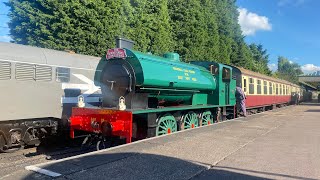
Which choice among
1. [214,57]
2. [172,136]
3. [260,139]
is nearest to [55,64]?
[172,136]

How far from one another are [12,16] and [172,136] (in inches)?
387

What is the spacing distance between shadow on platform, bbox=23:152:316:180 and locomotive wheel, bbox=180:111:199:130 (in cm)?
502

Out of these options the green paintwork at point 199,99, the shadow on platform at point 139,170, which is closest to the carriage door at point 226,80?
the green paintwork at point 199,99

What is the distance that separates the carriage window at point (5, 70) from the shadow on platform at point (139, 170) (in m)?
3.89

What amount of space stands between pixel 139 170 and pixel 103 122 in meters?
3.27

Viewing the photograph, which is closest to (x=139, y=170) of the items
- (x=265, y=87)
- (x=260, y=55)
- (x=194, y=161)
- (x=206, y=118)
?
(x=194, y=161)

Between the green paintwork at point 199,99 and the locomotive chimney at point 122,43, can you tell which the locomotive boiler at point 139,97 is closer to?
the green paintwork at point 199,99

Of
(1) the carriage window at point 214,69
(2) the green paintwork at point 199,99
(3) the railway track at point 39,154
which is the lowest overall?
(3) the railway track at point 39,154

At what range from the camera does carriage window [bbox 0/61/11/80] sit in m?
8.60

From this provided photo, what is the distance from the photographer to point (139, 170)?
5617mm

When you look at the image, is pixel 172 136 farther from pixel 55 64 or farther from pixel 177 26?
pixel 177 26

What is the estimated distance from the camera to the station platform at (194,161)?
540cm

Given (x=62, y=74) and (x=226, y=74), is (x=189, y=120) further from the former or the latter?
(x=62, y=74)

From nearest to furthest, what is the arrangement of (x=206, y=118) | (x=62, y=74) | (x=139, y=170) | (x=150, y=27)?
(x=139, y=170), (x=62, y=74), (x=206, y=118), (x=150, y=27)
